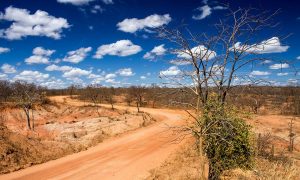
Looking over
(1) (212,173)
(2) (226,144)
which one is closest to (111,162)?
(1) (212,173)

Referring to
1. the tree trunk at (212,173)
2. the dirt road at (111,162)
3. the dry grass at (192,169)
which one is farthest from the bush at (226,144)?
the dirt road at (111,162)

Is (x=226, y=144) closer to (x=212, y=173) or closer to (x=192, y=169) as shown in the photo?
(x=212, y=173)

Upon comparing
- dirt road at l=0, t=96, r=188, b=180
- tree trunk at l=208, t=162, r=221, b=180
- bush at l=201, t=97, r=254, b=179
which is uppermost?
bush at l=201, t=97, r=254, b=179

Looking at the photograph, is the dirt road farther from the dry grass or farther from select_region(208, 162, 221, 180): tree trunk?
select_region(208, 162, 221, 180): tree trunk

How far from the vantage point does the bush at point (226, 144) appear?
1289 centimetres

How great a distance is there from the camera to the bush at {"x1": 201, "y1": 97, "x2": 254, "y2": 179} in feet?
42.3

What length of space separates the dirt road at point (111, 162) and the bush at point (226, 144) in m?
3.53

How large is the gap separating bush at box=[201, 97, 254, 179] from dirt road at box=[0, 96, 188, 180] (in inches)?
139

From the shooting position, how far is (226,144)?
13.9 m

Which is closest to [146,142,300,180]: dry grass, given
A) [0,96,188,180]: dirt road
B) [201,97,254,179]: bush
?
[201,97,254,179]: bush

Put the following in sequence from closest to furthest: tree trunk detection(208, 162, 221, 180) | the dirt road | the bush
Result: the bush → tree trunk detection(208, 162, 221, 180) → the dirt road

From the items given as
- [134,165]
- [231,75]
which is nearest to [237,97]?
[231,75]

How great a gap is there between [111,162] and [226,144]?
33.8ft

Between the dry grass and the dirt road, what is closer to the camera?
the dry grass
